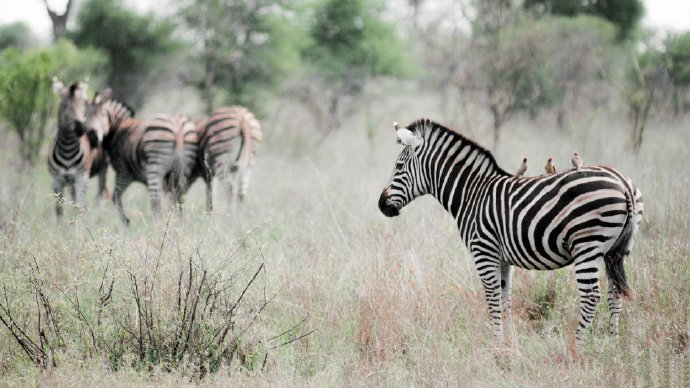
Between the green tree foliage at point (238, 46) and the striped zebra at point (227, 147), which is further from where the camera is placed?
the green tree foliage at point (238, 46)

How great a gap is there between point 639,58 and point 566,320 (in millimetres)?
14599

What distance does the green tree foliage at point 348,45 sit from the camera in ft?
67.6

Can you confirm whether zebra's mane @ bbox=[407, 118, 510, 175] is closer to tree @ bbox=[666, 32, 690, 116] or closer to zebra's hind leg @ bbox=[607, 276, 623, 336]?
zebra's hind leg @ bbox=[607, 276, 623, 336]

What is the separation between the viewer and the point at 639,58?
57.9 feet

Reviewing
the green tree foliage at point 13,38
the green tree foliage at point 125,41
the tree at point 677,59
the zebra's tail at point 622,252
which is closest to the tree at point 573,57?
the tree at point 677,59

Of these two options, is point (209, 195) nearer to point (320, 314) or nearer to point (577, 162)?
point (320, 314)

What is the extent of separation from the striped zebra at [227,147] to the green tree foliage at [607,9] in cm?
1597

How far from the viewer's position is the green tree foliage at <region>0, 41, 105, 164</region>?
10703 mm

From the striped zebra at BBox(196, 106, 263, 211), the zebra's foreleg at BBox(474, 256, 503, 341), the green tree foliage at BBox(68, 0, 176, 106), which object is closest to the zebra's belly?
the zebra's foreleg at BBox(474, 256, 503, 341)

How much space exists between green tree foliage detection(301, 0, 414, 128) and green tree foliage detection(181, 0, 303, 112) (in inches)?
95.5

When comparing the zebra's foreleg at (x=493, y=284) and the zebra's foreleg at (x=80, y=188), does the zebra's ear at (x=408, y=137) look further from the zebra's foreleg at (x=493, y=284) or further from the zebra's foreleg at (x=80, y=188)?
the zebra's foreleg at (x=80, y=188)

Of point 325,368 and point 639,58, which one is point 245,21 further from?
point 325,368

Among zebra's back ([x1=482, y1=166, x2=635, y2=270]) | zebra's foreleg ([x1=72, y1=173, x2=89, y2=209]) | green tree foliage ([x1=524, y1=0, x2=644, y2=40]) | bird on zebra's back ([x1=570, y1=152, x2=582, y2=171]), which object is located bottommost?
zebra's back ([x1=482, y1=166, x2=635, y2=270])

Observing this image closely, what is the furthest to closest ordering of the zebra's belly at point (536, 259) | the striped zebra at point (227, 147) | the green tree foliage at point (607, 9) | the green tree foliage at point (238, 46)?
1. the green tree foliage at point (607, 9)
2. the green tree foliage at point (238, 46)
3. the striped zebra at point (227, 147)
4. the zebra's belly at point (536, 259)
